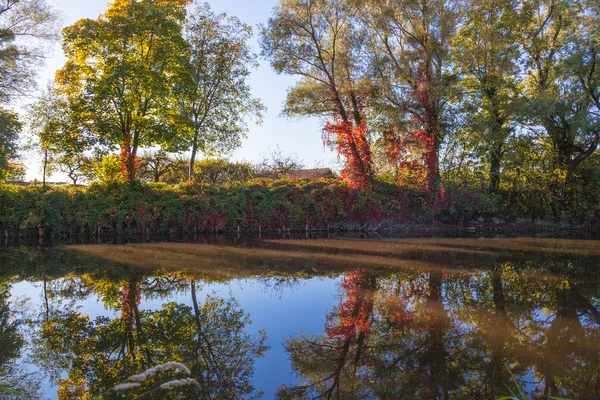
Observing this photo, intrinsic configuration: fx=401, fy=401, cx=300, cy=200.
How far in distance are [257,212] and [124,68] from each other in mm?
9216

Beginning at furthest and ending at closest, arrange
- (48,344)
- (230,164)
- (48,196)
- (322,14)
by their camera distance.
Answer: (230,164) → (322,14) → (48,196) → (48,344)

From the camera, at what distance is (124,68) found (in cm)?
1820

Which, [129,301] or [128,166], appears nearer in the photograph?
[129,301]

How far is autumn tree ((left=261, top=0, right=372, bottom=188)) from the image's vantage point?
1833 centimetres

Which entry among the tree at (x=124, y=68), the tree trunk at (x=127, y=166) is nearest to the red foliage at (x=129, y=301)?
the tree trunk at (x=127, y=166)

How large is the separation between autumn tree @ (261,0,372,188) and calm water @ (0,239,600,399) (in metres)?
12.2

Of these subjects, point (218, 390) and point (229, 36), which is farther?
point (229, 36)

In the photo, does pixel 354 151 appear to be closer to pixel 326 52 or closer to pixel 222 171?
pixel 326 52

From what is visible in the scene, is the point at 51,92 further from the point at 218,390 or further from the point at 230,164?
the point at 218,390

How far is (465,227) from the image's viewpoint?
17359 mm

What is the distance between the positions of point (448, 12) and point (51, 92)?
1981 cm

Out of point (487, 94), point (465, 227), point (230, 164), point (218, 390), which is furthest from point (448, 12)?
point (218, 390)

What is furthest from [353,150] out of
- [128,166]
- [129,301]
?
[129,301]

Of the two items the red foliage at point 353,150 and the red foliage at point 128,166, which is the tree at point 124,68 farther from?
the red foliage at point 353,150
